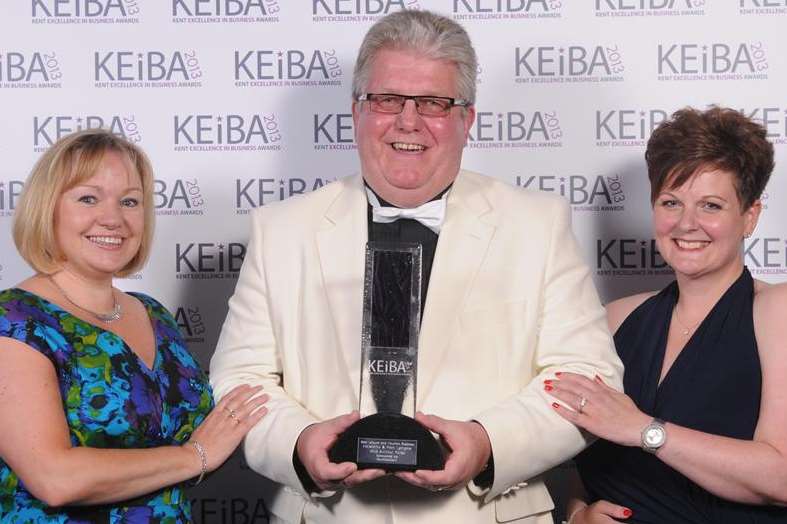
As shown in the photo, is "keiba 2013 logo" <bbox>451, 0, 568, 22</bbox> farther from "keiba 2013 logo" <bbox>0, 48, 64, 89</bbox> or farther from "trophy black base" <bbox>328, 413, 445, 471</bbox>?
"trophy black base" <bbox>328, 413, 445, 471</bbox>

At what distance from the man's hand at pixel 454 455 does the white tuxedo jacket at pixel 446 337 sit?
80 mm

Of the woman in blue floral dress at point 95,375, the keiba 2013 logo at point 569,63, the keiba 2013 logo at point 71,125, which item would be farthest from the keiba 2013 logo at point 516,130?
the woman in blue floral dress at point 95,375

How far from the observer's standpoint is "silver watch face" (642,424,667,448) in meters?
2.27

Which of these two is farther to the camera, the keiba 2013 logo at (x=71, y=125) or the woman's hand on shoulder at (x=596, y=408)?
the keiba 2013 logo at (x=71, y=125)

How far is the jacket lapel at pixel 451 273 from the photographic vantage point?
7.39 ft

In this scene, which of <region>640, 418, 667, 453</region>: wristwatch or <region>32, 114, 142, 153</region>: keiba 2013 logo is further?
<region>32, 114, 142, 153</region>: keiba 2013 logo

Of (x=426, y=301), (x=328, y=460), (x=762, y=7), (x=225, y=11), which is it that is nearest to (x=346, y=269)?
(x=426, y=301)

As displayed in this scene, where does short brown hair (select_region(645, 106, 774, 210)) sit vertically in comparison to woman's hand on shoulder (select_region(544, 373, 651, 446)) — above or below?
above

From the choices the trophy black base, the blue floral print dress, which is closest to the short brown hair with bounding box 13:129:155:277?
the blue floral print dress

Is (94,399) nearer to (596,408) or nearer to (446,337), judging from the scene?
(446,337)

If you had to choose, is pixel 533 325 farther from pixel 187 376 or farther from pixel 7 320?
pixel 7 320

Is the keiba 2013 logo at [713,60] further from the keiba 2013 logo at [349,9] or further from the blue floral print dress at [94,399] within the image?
the blue floral print dress at [94,399]

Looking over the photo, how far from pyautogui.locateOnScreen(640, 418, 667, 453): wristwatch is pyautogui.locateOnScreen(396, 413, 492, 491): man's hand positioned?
390 mm

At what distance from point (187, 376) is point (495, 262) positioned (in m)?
0.74
